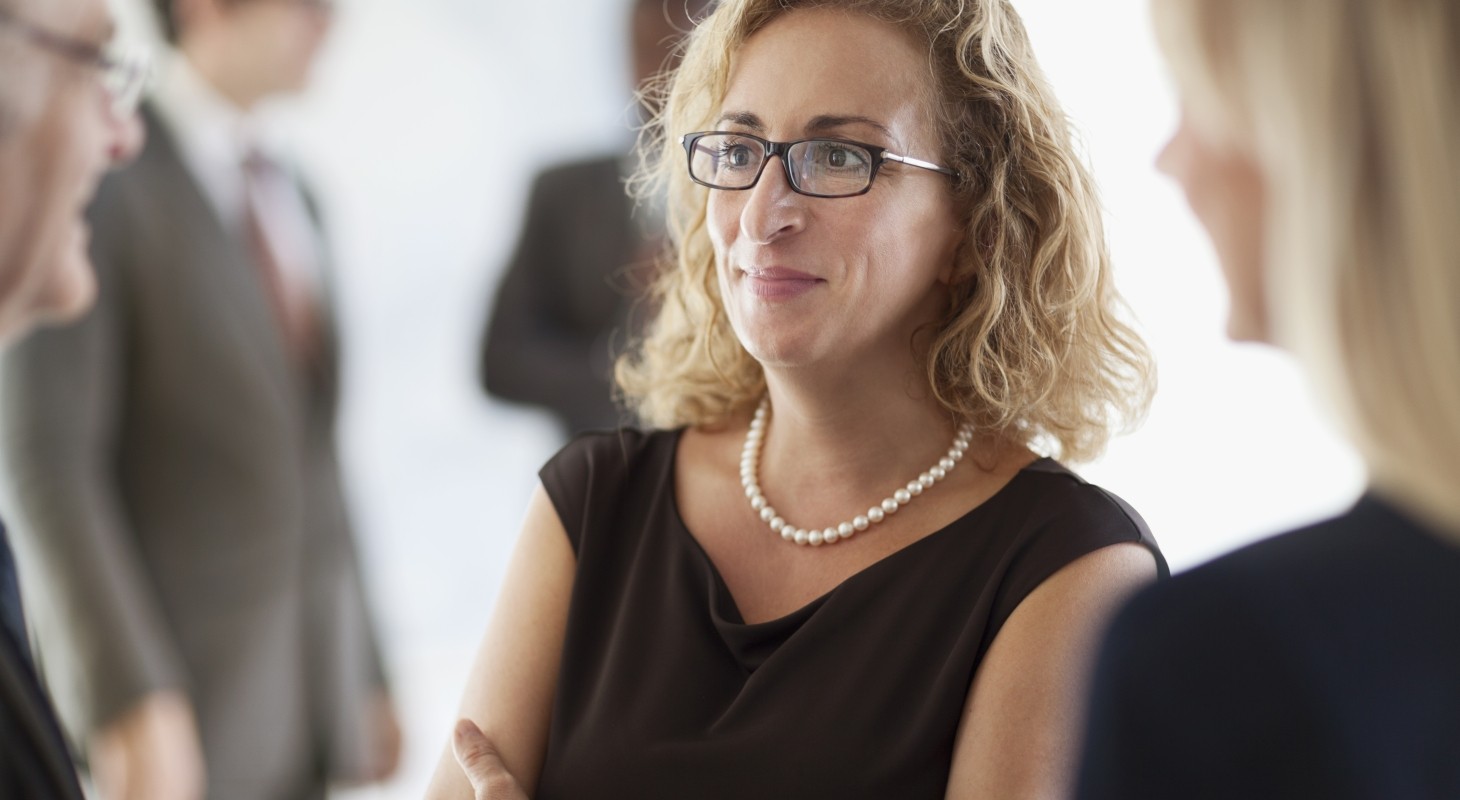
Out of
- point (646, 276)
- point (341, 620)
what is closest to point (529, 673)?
point (341, 620)

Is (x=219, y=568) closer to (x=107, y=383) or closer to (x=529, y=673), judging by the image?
(x=107, y=383)

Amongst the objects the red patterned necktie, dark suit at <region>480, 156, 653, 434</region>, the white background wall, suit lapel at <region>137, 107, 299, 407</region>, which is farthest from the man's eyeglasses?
the white background wall

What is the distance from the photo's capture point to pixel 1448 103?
0.78 meters

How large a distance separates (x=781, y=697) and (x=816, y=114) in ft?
2.36

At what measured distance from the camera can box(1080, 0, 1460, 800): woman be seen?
79 cm

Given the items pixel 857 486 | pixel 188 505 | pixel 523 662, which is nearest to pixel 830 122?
pixel 857 486

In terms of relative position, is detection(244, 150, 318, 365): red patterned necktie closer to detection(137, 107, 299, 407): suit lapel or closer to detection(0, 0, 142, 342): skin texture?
detection(137, 107, 299, 407): suit lapel

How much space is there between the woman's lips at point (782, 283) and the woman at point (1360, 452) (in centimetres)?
74

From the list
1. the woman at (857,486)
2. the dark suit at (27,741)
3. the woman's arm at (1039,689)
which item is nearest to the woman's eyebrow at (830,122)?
the woman at (857,486)

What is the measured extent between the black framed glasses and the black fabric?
0.82 meters

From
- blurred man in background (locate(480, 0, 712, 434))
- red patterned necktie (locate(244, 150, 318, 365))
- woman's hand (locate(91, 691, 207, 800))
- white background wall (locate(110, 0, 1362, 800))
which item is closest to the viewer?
woman's hand (locate(91, 691, 207, 800))

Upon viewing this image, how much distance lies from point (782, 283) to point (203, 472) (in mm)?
1514

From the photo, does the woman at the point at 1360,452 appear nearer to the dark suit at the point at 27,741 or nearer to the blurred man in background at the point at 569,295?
the dark suit at the point at 27,741

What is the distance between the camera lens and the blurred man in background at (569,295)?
3322mm
